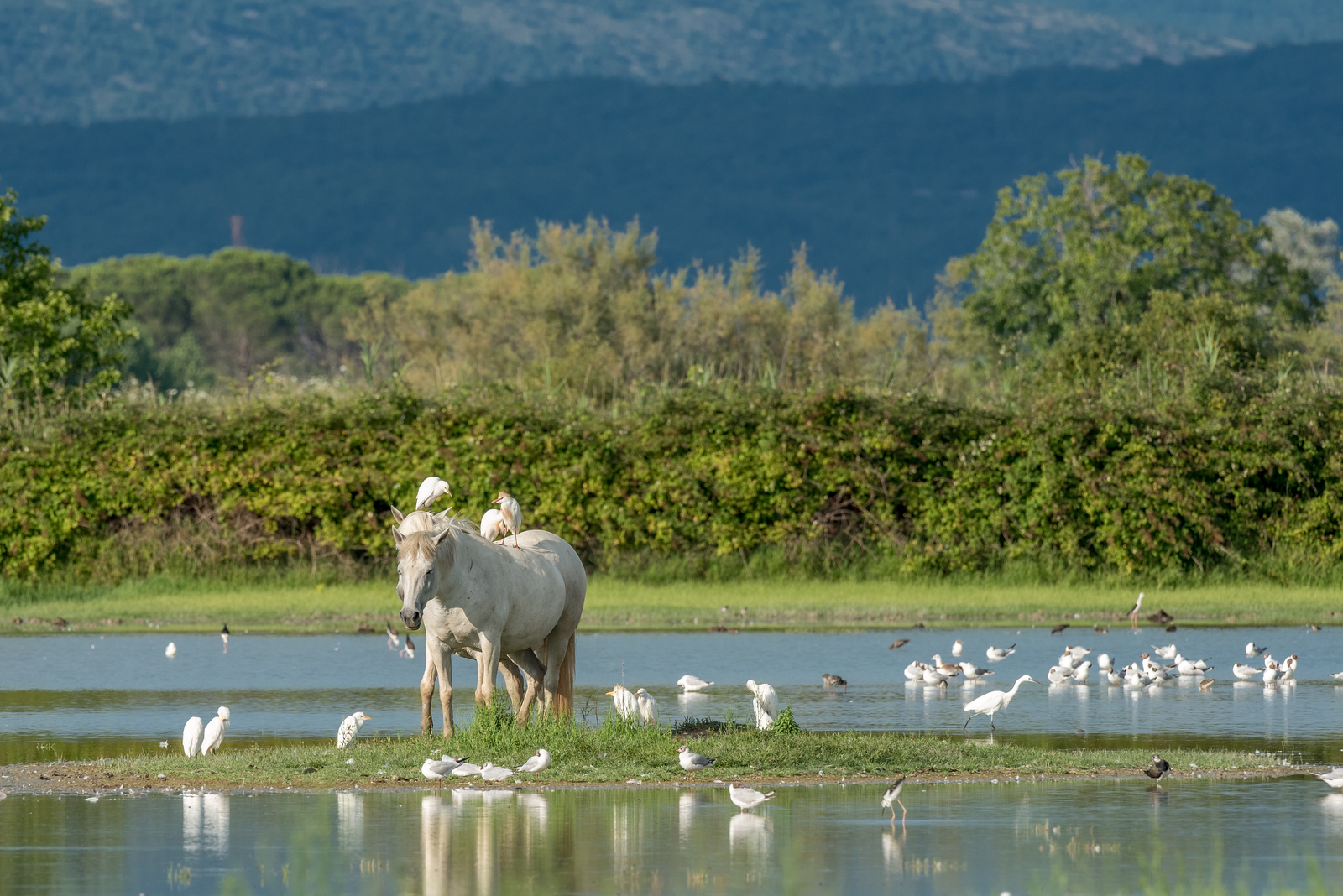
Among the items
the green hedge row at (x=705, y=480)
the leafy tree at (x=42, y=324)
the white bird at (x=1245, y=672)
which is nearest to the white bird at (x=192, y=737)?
the white bird at (x=1245, y=672)

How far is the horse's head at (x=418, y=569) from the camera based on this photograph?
39.3 ft

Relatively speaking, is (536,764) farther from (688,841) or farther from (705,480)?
(705,480)

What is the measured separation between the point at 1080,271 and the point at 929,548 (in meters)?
24.4

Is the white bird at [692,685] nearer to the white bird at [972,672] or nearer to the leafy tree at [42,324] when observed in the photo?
the white bird at [972,672]

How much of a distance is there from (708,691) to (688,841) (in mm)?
6927

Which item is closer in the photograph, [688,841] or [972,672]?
[688,841]

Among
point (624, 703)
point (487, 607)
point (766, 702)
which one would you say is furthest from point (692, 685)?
point (487, 607)

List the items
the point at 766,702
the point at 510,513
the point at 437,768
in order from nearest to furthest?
the point at 437,768, the point at 766,702, the point at 510,513

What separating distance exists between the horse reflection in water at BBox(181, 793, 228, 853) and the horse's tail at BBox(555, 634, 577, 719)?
3254mm

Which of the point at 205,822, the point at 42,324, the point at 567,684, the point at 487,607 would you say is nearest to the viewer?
the point at 205,822

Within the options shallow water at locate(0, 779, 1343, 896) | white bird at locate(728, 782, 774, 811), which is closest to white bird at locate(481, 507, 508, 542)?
shallow water at locate(0, 779, 1343, 896)

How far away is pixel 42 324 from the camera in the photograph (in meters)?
30.8

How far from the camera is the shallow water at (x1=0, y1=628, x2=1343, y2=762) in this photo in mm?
14258

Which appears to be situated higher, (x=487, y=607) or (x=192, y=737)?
(x=487, y=607)
